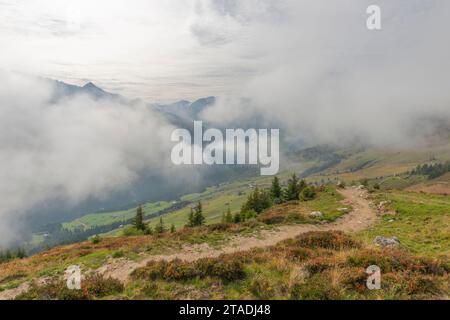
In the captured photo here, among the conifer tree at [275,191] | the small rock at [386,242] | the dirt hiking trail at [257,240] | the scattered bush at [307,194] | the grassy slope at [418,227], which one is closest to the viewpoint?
the dirt hiking trail at [257,240]

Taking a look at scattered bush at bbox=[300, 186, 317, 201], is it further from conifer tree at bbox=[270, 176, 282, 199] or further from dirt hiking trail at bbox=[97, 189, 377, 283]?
conifer tree at bbox=[270, 176, 282, 199]

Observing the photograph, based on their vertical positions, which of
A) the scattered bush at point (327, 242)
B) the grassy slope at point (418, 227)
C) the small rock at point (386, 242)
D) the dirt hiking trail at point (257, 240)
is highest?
the scattered bush at point (327, 242)

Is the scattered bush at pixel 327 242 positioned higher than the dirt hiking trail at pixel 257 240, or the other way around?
the scattered bush at pixel 327 242

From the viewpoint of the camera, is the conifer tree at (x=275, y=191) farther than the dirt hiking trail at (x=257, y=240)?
Yes

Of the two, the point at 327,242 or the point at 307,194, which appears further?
the point at 307,194

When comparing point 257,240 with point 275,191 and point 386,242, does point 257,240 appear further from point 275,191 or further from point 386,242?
point 275,191

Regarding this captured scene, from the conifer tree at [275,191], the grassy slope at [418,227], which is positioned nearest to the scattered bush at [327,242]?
the grassy slope at [418,227]

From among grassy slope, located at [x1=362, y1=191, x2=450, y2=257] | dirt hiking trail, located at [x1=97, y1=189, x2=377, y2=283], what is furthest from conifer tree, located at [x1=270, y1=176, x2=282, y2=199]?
grassy slope, located at [x1=362, y1=191, x2=450, y2=257]

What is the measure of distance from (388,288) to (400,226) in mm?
19210

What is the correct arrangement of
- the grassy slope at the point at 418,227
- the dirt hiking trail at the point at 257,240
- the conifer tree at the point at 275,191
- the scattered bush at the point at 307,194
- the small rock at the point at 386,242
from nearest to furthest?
1. the dirt hiking trail at the point at 257,240
2. the small rock at the point at 386,242
3. the grassy slope at the point at 418,227
4. the scattered bush at the point at 307,194
5. the conifer tree at the point at 275,191

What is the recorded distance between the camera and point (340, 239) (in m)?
17.9

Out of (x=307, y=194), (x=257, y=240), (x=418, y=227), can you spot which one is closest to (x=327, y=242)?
(x=257, y=240)

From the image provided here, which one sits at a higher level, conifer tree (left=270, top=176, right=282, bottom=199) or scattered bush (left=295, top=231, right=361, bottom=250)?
scattered bush (left=295, top=231, right=361, bottom=250)

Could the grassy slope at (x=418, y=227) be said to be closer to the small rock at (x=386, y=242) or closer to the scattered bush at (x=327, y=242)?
the small rock at (x=386, y=242)
